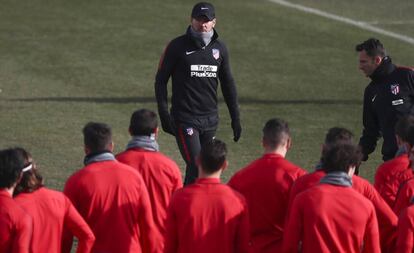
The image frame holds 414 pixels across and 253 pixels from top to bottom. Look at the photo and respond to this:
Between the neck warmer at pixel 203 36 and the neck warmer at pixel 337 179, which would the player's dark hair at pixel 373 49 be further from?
the neck warmer at pixel 337 179

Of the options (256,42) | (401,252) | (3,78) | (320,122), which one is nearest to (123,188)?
(401,252)

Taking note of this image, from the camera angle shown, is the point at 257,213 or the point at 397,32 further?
the point at 397,32

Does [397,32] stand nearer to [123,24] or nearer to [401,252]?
[123,24]

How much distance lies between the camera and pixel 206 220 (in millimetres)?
8641

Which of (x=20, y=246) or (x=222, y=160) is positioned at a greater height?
(x=222, y=160)

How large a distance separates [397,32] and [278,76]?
16.4ft

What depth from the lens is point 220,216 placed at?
8633 mm

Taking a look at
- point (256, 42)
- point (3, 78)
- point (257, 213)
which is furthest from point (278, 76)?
point (257, 213)

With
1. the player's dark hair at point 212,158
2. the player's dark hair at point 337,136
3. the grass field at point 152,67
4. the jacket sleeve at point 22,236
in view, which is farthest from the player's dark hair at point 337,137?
the grass field at point 152,67

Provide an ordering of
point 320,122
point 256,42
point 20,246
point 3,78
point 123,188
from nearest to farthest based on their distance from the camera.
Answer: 1. point 20,246
2. point 123,188
3. point 320,122
4. point 3,78
5. point 256,42

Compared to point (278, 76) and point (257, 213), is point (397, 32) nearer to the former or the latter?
point (278, 76)

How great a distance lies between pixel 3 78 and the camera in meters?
21.0

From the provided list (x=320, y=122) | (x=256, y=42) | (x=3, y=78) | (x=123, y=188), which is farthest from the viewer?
(x=256, y=42)

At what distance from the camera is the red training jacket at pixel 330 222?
847 cm
